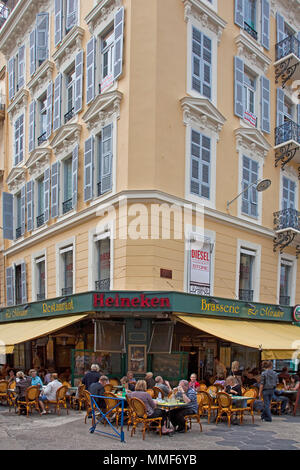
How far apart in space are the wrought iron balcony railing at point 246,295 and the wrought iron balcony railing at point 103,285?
4.70 meters

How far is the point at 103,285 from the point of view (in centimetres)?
1414

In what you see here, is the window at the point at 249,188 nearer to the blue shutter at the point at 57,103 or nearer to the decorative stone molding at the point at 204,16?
the decorative stone molding at the point at 204,16

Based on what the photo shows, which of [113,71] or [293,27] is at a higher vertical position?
[293,27]

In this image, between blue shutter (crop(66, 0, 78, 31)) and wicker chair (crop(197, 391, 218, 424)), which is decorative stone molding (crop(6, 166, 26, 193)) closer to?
blue shutter (crop(66, 0, 78, 31))

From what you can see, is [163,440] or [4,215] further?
[4,215]

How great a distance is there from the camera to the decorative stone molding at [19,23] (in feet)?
64.1

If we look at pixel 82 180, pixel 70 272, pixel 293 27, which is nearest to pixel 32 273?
pixel 70 272

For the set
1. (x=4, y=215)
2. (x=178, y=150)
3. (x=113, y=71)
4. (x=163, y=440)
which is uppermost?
(x=113, y=71)

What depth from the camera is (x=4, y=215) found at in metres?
20.5

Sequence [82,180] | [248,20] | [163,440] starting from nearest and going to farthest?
1. [163,440]
2. [82,180]
3. [248,20]

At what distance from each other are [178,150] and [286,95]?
7319mm

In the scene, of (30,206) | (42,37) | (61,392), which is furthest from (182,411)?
(42,37)
